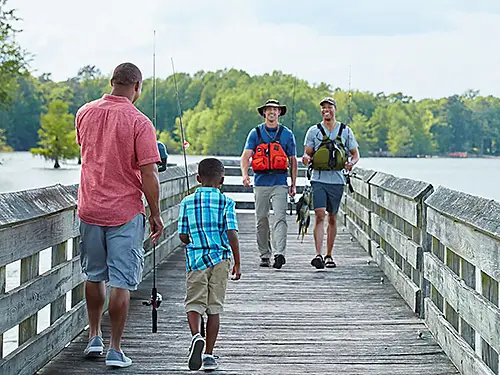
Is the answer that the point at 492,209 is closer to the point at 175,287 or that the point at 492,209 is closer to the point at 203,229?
the point at 203,229

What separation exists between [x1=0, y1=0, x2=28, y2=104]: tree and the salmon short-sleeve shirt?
44.0 m

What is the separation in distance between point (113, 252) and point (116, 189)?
0.35 meters

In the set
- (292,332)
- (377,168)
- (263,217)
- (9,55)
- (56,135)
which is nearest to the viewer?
(292,332)

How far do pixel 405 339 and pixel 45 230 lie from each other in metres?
2.48

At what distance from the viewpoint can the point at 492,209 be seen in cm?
442

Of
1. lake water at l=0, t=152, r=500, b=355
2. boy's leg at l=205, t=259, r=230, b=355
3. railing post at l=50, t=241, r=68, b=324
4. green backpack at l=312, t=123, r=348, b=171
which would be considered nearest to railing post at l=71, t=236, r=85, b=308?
railing post at l=50, t=241, r=68, b=324

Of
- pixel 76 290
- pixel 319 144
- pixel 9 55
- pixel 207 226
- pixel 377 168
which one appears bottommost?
pixel 377 168

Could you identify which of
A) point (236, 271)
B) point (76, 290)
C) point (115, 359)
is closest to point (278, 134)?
point (76, 290)

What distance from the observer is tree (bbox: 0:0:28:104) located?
47.8 metres

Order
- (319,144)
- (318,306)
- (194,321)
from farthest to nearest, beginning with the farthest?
(319,144), (318,306), (194,321)

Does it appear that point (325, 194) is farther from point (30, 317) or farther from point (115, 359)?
point (30, 317)

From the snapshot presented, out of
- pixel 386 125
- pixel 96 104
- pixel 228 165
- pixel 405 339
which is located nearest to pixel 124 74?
pixel 96 104

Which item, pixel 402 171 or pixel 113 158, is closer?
pixel 113 158

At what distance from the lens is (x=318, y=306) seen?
7.19m
